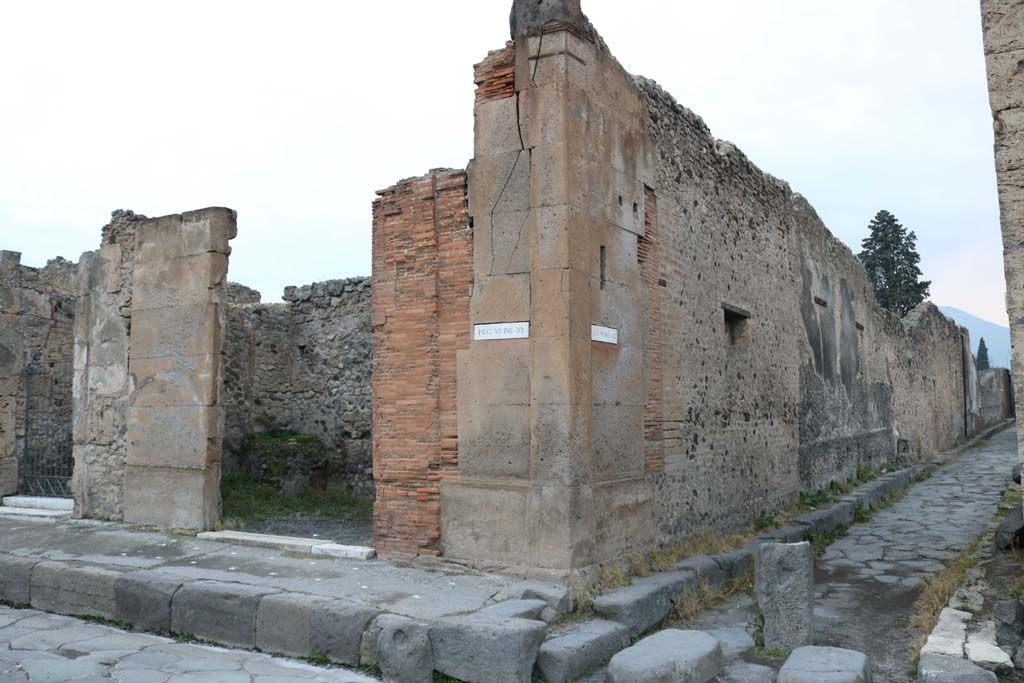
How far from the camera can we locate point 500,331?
630 cm

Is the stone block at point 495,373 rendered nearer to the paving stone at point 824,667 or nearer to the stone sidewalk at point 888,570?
the stone sidewalk at point 888,570

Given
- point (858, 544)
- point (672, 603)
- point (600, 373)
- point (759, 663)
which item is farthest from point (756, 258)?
point (759, 663)

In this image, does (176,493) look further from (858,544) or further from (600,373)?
(858,544)

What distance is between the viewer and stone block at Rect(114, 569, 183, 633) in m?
5.91

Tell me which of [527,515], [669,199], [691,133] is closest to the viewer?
[527,515]

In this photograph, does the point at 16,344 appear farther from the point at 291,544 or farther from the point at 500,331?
the point at 500,331

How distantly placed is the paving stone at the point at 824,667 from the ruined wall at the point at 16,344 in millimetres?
9253

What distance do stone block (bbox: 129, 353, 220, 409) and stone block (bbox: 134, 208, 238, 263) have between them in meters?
1.08

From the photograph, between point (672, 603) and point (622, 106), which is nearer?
point (672, 603)

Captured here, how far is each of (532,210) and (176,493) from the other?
4703 mm

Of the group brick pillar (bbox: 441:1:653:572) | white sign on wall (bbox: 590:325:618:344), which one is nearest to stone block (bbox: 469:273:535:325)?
brick pillar (bbox: 441:1:653:572)

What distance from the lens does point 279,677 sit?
15.9ft

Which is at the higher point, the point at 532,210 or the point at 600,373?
the point at 532,210

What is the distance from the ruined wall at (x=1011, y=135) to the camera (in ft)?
15.4
